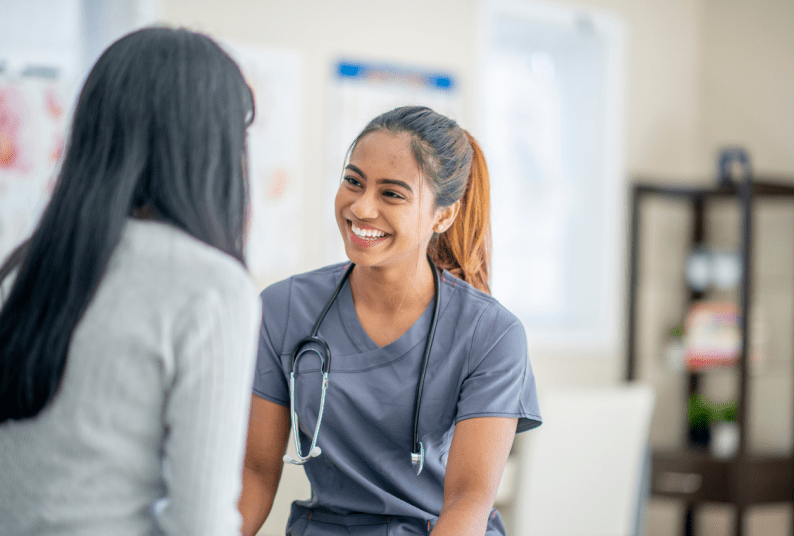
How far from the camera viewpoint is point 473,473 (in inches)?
42.3

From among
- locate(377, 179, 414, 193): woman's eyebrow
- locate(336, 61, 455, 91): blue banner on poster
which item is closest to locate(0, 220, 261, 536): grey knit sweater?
locate(377, 179, 414, 193): woman's eyebrow

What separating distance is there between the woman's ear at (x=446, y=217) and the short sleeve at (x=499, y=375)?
160 mm

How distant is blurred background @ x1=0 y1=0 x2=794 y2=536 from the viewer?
2.54 m

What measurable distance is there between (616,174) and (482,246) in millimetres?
2191

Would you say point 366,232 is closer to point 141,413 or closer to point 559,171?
point 141,413

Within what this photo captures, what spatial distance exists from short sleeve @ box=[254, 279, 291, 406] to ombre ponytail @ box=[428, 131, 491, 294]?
11.3 inches

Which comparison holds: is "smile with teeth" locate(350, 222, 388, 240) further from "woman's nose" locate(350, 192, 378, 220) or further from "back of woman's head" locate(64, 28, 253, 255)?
"back of woman's head" locate(64, 28, 253, 255)

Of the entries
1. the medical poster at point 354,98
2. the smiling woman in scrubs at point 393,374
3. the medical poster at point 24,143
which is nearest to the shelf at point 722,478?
the medical poster at point 354,98

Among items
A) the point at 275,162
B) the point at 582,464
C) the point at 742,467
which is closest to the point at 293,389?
the point at 582,464

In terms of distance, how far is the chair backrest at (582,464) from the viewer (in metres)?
1.92

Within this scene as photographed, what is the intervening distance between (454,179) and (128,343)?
0.63 meters

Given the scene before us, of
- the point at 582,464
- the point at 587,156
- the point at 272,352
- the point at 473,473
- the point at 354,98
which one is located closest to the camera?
the point at 473,473

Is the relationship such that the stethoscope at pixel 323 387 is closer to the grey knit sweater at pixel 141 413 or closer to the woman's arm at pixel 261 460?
the woman's arm at pixel 261 460

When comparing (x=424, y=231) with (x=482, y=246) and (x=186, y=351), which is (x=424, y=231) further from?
(x=186, y=351)
